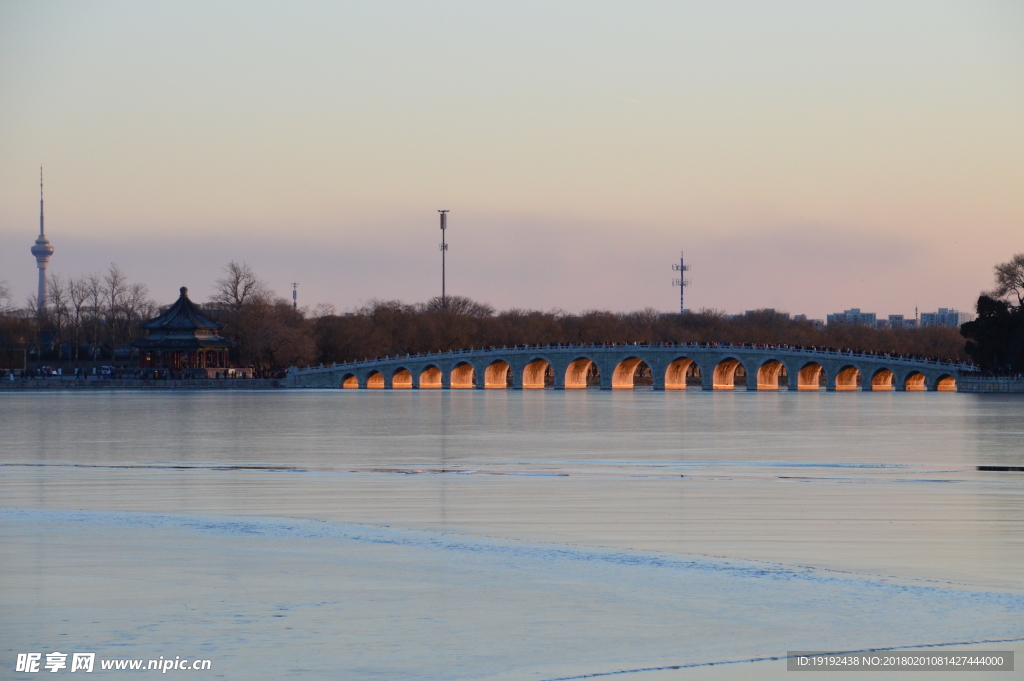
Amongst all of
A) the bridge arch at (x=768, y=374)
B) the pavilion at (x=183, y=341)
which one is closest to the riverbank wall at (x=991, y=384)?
the bridge arch at (x=768, y=374)

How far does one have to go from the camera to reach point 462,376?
91.8 m

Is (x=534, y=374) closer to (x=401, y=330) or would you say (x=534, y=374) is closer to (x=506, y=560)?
(x=401, y=330)

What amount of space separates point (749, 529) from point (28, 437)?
77.5ft

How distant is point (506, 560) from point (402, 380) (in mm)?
81716

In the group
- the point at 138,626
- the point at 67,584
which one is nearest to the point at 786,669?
the point at 138,626

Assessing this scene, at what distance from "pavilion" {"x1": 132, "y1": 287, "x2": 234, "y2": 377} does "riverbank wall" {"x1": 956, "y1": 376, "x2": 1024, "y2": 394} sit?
45.1m

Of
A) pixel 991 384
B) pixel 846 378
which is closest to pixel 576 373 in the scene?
pixel 846 378

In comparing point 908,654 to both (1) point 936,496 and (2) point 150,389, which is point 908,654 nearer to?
(1) point 936,496

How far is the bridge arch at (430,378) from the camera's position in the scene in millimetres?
91406

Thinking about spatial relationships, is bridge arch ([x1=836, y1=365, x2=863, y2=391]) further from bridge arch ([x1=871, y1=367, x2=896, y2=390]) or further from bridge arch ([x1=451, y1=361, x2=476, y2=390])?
bridge arch ([x1=451, y1=361, x2=476, y2=390])

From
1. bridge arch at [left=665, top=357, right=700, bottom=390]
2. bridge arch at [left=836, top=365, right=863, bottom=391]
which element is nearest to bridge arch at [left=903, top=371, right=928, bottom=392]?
bridge arch at [left=836, top=365, right=863, bottom=391]

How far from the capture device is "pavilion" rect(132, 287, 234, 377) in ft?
277

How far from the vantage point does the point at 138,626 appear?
8.16m

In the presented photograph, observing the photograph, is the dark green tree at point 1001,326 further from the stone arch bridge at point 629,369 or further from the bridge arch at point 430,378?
the bridge arch at point 430,378
